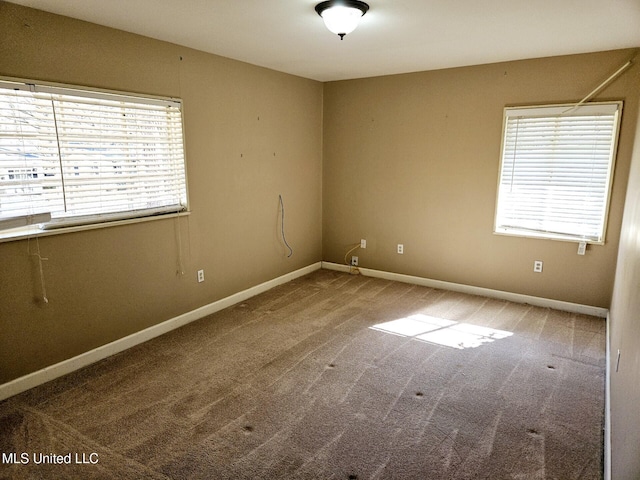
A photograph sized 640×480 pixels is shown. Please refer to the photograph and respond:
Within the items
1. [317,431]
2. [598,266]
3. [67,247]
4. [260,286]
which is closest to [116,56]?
[67,247]

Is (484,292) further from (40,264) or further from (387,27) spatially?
(40,264)

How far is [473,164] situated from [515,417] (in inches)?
108

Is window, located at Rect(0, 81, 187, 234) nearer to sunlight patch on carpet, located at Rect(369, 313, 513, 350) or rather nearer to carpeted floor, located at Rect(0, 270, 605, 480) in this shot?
carpeted floor, located at Rect(0, 270, 605, 480)

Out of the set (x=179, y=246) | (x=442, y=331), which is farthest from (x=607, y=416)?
(x=179, y=246)

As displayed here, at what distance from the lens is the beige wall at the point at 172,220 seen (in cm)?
268

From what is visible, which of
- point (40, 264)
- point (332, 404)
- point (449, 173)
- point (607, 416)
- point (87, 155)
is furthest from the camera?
point (449, 173)

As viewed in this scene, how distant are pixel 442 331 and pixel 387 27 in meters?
2.51

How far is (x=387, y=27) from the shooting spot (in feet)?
9.72

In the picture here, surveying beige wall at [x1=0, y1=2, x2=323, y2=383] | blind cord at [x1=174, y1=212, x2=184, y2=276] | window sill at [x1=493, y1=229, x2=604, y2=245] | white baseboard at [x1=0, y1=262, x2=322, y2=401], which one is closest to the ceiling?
beige wall at [x1=0, y1=2, x2=323, y2=383]

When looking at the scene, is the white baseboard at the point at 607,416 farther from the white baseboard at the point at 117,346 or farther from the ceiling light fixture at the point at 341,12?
the white baseboard at the point at 117,346

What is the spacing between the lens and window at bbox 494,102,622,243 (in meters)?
3.78

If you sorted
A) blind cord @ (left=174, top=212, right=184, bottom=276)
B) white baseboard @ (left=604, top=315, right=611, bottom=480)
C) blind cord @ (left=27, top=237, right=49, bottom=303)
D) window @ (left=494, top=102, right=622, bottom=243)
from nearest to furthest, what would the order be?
white baseboard @ (left=604, top=315, right=611, bottom=480) → blind cord @ (left=27, top=237, right=49, bottom=303) → blind cord @ (left=174, top=212, right=184, bottom=276) → window @ (left=494, top=102, right=622, bottom=243)

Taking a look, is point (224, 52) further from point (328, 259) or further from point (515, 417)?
point (515, 417)

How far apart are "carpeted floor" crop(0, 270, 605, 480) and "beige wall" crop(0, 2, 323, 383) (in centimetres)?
33
